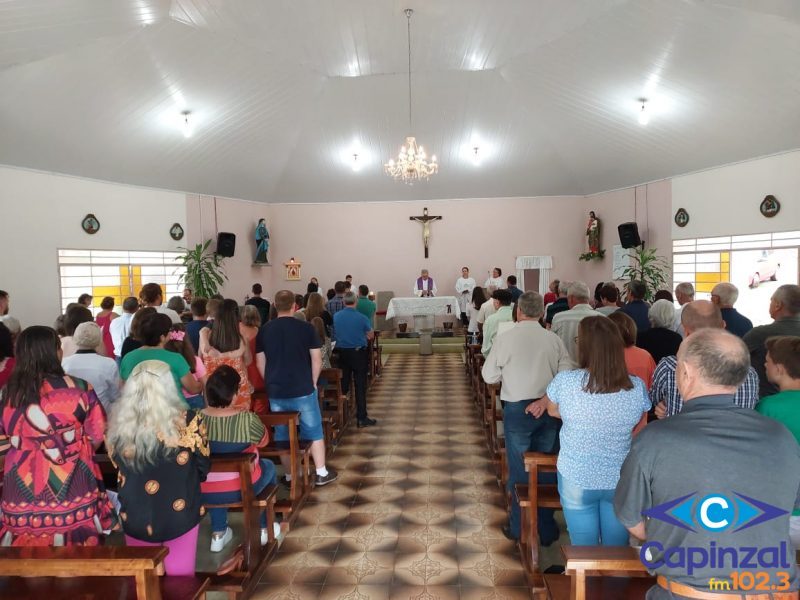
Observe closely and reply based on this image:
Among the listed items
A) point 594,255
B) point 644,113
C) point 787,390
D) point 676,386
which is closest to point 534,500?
point 676,386

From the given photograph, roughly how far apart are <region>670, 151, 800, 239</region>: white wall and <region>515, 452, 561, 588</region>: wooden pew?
800 centimetres

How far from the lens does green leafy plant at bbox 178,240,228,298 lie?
11.5m

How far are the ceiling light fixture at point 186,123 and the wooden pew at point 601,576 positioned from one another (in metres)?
9.16

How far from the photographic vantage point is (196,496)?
2436 mm

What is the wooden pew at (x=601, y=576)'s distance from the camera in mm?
1988

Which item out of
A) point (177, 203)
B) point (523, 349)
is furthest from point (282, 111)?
point (523, 349)

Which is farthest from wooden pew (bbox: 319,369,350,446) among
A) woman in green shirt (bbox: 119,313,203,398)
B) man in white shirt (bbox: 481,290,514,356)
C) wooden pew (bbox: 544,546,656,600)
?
wooden pew (bbox: 544,546,656,600)

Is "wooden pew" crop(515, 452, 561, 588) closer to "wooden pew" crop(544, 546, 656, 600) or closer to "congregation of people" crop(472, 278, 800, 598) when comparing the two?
"congregation of people" crop(472, 278, 800, 598)

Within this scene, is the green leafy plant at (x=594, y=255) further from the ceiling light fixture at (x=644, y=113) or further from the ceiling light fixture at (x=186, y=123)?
the ceiling light fixture at (x=186, y=123)

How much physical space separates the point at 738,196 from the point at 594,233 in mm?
3910

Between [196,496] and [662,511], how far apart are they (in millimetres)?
1836

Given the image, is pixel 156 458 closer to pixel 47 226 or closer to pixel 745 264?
pixel 47 226

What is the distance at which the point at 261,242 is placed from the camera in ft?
46.2

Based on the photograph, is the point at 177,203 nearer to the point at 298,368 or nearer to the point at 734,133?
the point at 298,368
